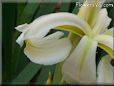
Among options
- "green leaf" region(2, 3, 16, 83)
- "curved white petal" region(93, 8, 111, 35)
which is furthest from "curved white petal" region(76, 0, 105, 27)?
"green leaf" region(2, 3, 16, 83)

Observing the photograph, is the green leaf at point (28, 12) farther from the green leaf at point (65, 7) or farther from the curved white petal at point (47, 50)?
the curved white petal at point (47, 50)

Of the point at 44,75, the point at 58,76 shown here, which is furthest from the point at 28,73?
the point at 58,76

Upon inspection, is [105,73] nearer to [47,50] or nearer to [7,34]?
[47,50]

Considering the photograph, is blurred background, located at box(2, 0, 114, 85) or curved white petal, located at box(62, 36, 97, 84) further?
blurred background, located at box(2, 0, 114, 85)

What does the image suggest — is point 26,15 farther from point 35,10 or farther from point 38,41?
point 38,41

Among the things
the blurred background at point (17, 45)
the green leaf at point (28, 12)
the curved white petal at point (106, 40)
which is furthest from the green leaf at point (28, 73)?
the curved white petal at point (106, 40)

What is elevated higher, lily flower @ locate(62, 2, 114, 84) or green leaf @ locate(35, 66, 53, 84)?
lily flower @ locate(62, 2, 114, 84)

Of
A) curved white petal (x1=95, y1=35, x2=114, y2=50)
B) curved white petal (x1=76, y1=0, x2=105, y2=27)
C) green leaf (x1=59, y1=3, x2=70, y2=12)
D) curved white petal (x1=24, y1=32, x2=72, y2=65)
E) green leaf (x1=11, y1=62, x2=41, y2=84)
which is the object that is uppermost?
curved white petal (x1=76, y1=0, x2=105, y2=27)

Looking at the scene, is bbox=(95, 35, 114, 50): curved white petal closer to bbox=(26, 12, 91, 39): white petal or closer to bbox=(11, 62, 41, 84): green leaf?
bbox=(26, 12, 91, 39): white petal
